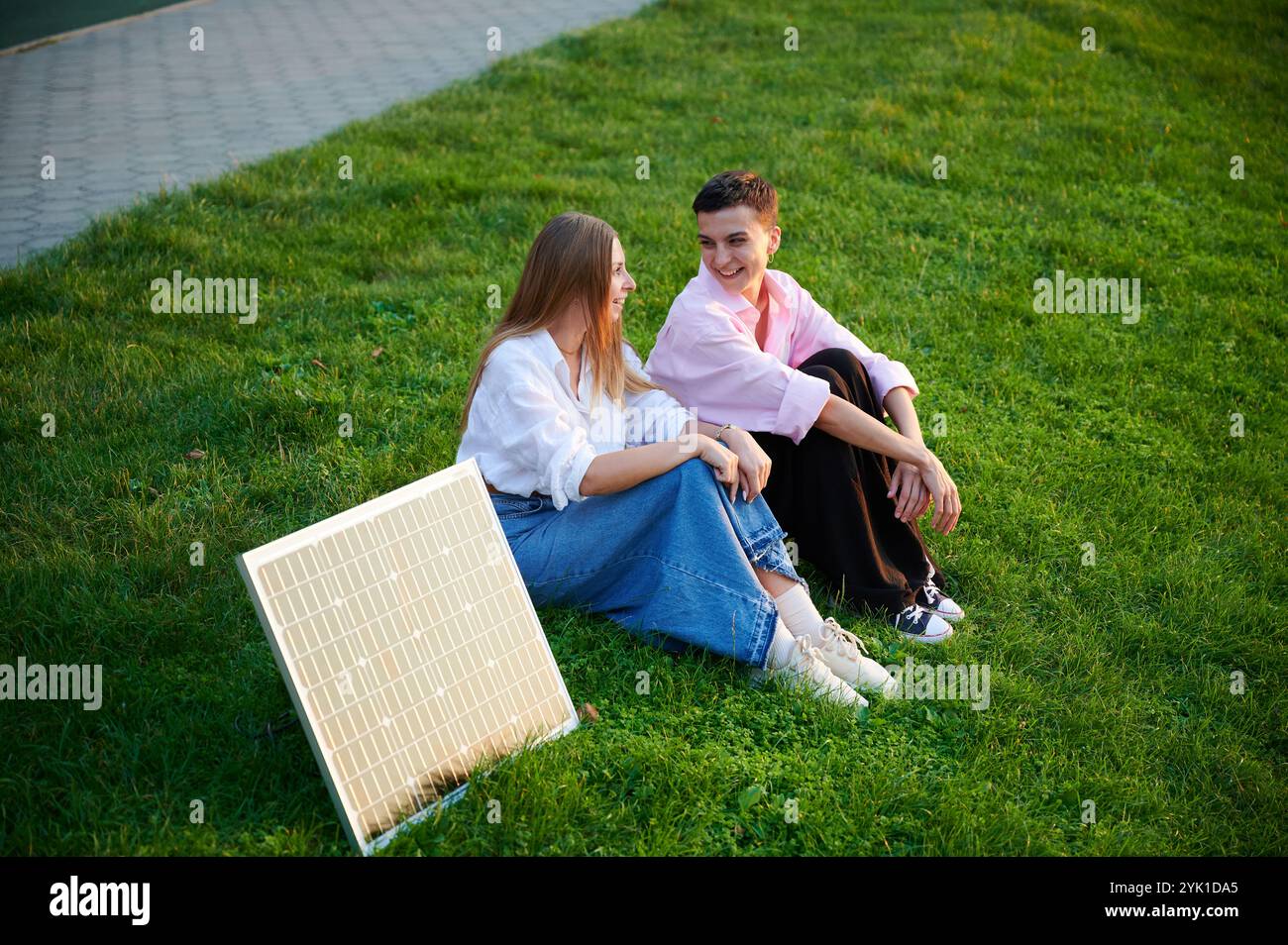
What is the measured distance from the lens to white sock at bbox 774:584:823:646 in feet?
12.1

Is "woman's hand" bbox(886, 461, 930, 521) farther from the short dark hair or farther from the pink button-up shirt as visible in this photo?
the short dark hair

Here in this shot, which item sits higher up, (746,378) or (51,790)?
(746,378)

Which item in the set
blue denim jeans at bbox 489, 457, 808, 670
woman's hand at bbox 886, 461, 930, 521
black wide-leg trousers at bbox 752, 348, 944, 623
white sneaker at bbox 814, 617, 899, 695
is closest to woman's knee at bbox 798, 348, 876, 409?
black wide-leg trousers at bbox 752, 348, 944, 623

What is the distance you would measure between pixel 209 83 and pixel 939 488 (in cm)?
876

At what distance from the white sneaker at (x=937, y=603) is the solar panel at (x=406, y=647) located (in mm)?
1524

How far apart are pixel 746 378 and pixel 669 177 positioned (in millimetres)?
4370

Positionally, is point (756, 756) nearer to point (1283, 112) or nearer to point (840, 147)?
point (840, 147)

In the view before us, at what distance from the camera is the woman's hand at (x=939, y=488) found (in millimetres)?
3928

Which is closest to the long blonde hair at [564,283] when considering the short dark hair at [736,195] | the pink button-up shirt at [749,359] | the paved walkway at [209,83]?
the pink button-up shirt at [749,359]

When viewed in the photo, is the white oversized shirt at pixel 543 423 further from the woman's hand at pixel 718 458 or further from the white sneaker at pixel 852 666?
the white sneaker at pixel 852 666

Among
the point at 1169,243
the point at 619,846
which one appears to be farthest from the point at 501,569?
the point at 1169,243

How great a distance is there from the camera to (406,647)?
2.99 m
